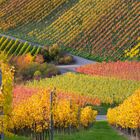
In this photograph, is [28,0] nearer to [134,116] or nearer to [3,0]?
[3,0]

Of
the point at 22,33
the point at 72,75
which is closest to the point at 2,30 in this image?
the point at 22,33

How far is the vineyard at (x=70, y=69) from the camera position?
119ft

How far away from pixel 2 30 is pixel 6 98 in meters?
72.4

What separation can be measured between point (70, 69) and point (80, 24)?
61.8ft

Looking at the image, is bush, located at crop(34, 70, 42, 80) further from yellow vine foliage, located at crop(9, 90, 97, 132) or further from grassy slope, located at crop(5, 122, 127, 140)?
yellow vine foliage, located at crop(9, 90, 97, 132)

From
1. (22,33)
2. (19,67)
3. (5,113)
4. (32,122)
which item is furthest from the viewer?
(22,33)

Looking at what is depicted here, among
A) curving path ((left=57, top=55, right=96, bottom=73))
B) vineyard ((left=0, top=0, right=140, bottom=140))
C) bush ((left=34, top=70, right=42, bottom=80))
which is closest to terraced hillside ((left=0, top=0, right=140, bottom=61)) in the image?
vineyard ((left=0, top=0, right=140, bottom=140))

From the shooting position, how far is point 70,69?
7812 centimetres

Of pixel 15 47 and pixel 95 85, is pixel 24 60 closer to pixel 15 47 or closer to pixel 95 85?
pixel 15 47

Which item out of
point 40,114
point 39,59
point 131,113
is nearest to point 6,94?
point 40,114

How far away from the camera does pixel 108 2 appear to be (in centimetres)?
9825

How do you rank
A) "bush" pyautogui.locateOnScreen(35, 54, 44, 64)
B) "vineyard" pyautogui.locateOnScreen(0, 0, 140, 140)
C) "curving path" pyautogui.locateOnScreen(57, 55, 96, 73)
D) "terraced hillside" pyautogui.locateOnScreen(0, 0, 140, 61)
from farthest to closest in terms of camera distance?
"terraced hillside" pyautogui.locateOnScreen(0, 0, 140, 61) → "bush" pyautogui.locateOnScreen(35, 54, 44, 64) → "curving path" pyautogui.locateOnScreen(57, 55, 96, 73) → "vineyard" pyautogui.locateOnScreen(0, 0, 140, 140)

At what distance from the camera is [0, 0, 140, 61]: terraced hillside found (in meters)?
88.0

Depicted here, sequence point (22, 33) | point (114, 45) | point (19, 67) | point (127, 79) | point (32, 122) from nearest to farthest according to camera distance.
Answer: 1. point (32, 122)
2. point (127, 79)
3. point (19, 67)
4. point (114, 45)
5. point (22, 33)
